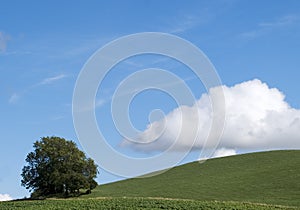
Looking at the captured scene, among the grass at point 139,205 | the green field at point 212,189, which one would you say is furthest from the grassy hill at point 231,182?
the grass at point 139,205

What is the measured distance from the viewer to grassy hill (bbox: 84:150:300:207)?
220 feet

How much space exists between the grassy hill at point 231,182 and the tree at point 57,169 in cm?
355

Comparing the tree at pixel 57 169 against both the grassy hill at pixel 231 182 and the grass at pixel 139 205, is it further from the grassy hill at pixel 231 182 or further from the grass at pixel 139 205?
the grass at pixel 139 205

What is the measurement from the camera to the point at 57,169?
7075 centimetres

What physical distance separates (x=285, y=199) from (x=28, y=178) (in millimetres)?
31702

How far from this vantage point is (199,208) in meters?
50.1

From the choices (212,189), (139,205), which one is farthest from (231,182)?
(139,205)

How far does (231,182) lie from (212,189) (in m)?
5.79

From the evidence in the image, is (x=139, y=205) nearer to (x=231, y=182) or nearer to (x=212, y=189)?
(x=212, y=189)

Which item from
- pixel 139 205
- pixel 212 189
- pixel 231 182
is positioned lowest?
pixel 139 205

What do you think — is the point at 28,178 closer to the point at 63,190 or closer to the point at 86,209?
the point at 63,190

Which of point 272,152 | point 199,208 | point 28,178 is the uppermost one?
point 272,152

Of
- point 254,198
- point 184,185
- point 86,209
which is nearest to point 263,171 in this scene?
point 184,185

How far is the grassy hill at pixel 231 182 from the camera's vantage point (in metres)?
67.0
